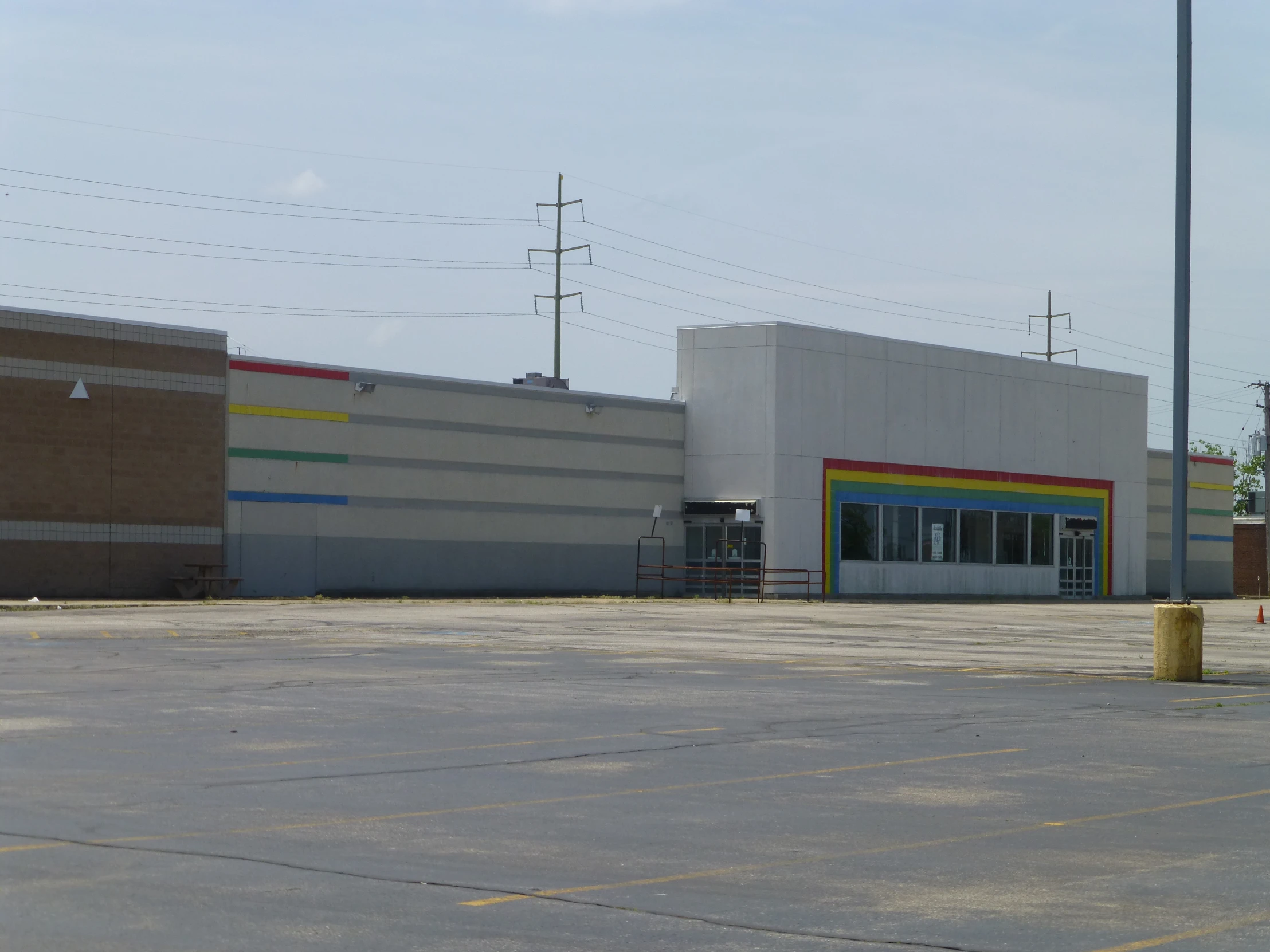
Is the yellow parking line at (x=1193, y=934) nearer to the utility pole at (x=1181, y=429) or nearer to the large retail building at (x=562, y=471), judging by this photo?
the utility pole at (x=1181, y=429)

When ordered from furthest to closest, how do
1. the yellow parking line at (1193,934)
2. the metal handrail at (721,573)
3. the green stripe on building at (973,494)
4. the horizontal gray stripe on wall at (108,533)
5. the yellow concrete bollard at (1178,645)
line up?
the green stripe on building at (973,494) → the metal handrail at (721,573) → the horizontal gray stripe on wall at (108,533) → the yellow concrete bollard at (1178,645) → the yellow parking line at (1193,934)

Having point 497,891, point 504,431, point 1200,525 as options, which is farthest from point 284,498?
point 1200,525

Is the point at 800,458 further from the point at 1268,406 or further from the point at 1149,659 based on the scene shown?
the point at 1268,406

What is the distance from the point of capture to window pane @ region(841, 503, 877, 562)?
5325cm

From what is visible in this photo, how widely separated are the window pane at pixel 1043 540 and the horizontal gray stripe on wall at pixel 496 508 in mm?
15482

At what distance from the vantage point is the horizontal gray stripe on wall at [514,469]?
45.6 m

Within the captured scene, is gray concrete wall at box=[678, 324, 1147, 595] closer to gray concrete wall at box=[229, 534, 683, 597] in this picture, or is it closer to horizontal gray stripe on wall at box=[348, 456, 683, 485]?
horizontal gray stripe on wall at box=[348, 456, 683, 485]

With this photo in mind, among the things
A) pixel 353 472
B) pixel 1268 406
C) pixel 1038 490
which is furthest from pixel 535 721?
pixel 1268 406

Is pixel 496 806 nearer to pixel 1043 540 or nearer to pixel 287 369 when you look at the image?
pixel 287 369

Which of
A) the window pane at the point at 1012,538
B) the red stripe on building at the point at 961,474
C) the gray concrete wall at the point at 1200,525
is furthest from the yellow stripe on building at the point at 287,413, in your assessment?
the gray concrete wall at the point at 1200,525

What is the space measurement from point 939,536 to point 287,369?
2434 cm

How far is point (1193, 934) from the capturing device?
6.41 meters

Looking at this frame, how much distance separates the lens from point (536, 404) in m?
49.1

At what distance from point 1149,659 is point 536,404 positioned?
28048 mm
